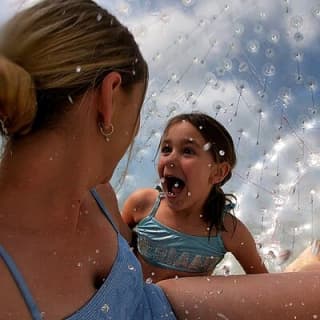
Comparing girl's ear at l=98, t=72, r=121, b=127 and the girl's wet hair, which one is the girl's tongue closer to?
the girl's wet hair

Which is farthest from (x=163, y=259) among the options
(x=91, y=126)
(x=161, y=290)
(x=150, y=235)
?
(x=91, y=126)

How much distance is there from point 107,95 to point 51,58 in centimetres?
12

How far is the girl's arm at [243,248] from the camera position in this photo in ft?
8.97

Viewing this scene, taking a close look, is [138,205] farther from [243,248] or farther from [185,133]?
[243,248]

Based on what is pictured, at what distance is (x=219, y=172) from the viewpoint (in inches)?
114

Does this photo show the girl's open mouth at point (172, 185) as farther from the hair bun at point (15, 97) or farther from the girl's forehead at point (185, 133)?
the hair bun at point (15, 97)

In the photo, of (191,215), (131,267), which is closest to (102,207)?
(131,267)

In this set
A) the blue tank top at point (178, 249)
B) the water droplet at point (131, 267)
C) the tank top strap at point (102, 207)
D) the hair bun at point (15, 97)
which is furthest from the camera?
the blue tank top at point (178, 249)

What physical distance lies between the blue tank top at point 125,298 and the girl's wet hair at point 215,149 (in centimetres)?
162

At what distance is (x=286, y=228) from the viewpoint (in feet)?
13.5

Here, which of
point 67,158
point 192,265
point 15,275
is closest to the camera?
point 15,275

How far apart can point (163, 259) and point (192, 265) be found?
0.12m

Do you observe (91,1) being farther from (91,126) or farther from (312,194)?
(312,194)

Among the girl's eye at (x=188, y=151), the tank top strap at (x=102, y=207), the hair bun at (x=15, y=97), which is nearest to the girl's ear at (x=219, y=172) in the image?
the girl's eye at (x=188, y=151)
